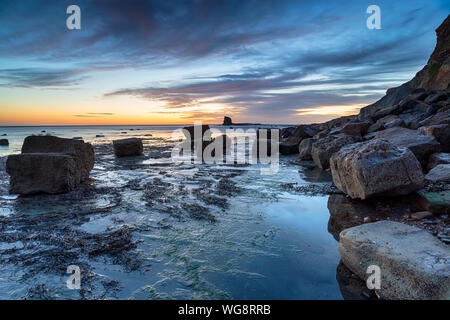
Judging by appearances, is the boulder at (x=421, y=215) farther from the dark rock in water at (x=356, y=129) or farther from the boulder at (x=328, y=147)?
the dark rock in water at (x=356, y=129)

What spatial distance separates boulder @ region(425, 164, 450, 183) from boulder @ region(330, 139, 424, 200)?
40.3 inches

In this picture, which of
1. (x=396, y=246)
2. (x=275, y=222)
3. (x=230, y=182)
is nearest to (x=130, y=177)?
(x=230, y=182)

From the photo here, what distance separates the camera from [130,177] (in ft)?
32.4

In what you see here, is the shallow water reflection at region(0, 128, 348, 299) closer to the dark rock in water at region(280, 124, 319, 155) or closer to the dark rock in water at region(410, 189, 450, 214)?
the dark rock in water at region(410, 189, 450, 214)

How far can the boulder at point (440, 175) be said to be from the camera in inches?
229

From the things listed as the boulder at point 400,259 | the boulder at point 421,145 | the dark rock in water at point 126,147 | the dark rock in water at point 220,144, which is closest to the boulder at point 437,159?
the boulder at point 421,145

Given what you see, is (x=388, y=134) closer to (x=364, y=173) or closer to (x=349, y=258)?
(x=364, y=173)

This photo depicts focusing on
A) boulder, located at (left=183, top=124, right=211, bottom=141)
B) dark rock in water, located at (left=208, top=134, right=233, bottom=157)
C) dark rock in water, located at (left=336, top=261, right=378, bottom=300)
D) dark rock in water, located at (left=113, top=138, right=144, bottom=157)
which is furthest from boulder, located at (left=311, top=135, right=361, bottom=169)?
boulder, located at (left=183, top=124, right=211, bottom=141)

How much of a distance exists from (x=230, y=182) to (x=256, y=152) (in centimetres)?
891

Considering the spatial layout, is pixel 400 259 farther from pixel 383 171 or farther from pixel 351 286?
pixel 383 171

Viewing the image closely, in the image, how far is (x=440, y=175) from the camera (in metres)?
5.99

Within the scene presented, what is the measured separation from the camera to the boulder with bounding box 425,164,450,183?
5.82 metres

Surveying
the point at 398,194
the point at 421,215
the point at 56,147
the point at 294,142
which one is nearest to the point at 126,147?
the point at 56,147
